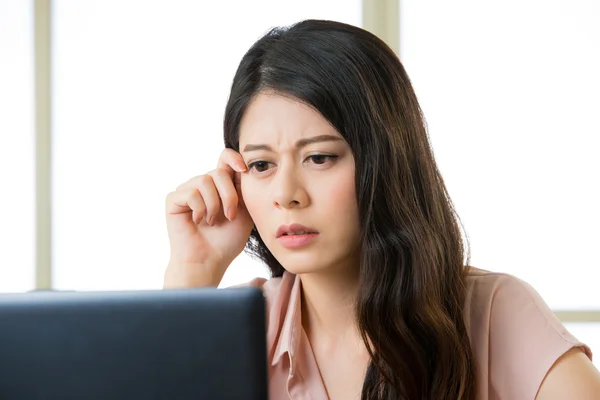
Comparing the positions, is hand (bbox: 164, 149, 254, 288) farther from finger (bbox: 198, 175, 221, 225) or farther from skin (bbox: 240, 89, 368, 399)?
skin (bbox: 240, 89, 368, 399)

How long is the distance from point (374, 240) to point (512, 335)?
0.28 metres

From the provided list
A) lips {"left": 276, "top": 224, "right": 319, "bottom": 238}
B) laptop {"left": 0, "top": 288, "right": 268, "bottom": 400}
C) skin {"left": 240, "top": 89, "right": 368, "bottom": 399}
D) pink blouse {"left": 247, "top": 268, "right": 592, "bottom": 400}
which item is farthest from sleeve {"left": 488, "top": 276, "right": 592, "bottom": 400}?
laptop {"left": 0, "top": 288, "right": 268, "bottom": 400}

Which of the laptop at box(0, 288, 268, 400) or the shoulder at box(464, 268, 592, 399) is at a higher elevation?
the laptop at box(0, 288, 268, 400)

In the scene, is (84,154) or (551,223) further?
(84,154)

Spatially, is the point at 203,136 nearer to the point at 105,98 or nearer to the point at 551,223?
the point at 105,98

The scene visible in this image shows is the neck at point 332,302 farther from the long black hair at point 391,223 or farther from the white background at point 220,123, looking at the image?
the white background at point 220,123

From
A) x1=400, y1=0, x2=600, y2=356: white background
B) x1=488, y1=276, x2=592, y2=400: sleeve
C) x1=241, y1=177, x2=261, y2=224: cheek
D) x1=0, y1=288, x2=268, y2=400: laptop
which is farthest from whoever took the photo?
x1=400, y1=0, x2=600, y2=356: white background

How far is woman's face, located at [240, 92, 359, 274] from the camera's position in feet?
4.21

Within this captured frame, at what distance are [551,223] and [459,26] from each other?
0.86 meters

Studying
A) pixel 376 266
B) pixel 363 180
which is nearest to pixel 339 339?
pixel 376 266

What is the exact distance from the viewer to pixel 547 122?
9.64 ft

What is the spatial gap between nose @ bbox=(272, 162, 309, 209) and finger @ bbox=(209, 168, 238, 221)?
0.75 ft

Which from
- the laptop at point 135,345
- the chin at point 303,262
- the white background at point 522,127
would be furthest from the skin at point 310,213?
the white background at point 522,127

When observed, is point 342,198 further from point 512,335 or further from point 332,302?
point 512,335
